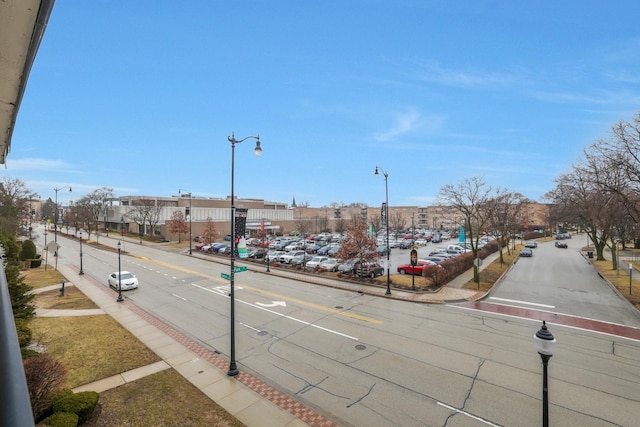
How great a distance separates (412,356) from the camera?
1227 cm

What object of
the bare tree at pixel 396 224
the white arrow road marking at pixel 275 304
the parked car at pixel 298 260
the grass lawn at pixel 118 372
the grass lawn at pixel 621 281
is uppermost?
the bare tree at pixel 396 224

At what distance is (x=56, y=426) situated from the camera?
23.9 ft

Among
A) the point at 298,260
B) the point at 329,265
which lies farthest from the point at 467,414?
the point at 298,260

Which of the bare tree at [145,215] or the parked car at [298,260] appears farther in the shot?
the bare tree at [145,215]

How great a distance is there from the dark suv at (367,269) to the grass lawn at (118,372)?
16922mm

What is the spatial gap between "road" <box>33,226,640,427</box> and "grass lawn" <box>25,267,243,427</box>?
221 cm

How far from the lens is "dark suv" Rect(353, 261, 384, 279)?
86.6 feet

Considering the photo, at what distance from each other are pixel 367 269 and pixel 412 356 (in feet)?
47.0

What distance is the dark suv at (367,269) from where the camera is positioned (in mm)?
26384

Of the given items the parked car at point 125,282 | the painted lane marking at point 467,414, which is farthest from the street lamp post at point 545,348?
the parked car at point 125,282

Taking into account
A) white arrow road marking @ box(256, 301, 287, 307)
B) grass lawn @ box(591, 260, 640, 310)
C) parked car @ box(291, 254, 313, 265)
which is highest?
parked car @ box(291, 254, 313, 265)

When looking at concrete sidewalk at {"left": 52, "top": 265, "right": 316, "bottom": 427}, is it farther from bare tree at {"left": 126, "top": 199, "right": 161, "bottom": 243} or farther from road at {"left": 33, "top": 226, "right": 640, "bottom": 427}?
bare tree at {"left": 126, "top": 199, "right": 161, "bottom": 243}

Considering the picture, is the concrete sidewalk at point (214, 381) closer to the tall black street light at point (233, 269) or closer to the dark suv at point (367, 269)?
the tall black street light at point (233, 269)

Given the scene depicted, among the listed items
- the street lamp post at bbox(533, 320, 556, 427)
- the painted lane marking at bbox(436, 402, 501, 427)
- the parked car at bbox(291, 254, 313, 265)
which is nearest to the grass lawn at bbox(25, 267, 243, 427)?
the painted lane marking at bbox(436, 402, 501, 427)
